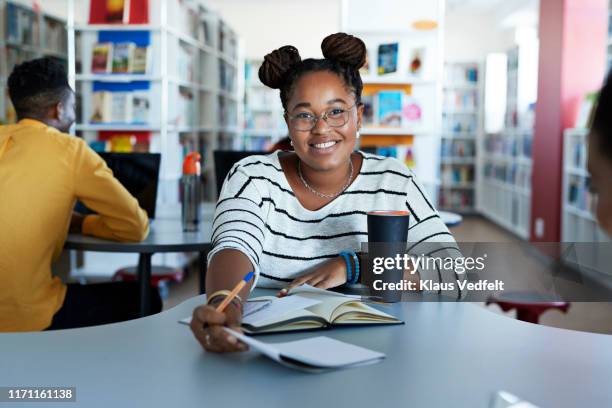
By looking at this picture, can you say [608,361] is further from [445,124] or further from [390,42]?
[445,124]

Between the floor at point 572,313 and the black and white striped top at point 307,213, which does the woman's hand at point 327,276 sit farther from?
the floor at point 572,313

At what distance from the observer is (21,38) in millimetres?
5863

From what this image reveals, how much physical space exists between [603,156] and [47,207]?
Result: 5.88ft

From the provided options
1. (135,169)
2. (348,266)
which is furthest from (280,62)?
(135,169)

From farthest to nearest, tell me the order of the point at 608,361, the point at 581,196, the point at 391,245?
the point at 581,196 < the point at 391,245 < the point at 608,361

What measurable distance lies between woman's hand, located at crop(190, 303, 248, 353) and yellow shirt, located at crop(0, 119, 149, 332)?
1.20 m

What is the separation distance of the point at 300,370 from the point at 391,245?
0.43m

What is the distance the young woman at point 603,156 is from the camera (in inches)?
28.9

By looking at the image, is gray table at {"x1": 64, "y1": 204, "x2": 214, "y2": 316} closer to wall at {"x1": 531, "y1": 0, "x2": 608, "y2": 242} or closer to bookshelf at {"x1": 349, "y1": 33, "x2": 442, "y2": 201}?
bookshelf at {"x1": 349, "y1": 33, "x2": 442, "y2": 201}

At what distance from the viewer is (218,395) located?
3.01 ft

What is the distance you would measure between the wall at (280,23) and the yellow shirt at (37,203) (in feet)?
29.0

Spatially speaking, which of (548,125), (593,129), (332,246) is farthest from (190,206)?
(548,125)

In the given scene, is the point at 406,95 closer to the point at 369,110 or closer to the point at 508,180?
the point at 369,110

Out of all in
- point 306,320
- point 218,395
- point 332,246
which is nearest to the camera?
A: point 218,395
